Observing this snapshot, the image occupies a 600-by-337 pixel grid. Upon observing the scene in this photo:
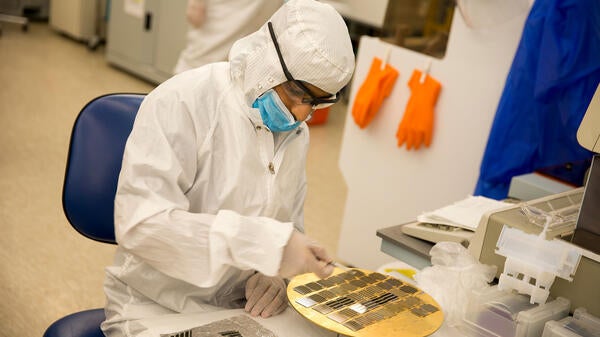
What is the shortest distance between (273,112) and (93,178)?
0.45 m

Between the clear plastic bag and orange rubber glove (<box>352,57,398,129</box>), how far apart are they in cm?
128

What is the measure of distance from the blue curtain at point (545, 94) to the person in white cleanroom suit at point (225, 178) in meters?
1.07

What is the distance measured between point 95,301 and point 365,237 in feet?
3.87

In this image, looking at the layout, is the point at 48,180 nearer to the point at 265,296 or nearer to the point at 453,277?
the point at 265,296

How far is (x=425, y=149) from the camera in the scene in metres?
2.79

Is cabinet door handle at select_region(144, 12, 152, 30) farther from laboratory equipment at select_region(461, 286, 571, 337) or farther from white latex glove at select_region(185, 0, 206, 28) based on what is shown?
laboratory equipment at select_region(461, 286, 571, 337)

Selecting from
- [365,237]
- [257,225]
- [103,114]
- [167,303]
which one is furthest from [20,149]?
[257,225]

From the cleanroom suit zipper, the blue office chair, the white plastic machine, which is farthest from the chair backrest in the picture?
the white plastic machine

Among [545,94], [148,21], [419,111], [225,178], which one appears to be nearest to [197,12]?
[419,111]

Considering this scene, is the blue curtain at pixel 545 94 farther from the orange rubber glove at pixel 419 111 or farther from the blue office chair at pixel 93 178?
the blue office chair at pixel 93 178

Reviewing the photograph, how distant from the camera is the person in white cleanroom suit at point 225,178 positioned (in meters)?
1.27

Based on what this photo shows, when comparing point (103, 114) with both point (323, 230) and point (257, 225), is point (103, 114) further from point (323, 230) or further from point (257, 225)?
point (323, 230)

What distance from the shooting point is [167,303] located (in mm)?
1454

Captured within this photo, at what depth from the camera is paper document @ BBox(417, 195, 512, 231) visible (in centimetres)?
178
